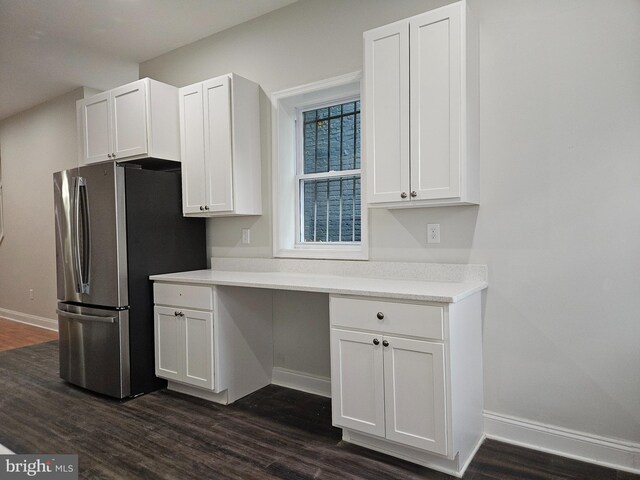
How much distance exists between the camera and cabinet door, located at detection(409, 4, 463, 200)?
215cm

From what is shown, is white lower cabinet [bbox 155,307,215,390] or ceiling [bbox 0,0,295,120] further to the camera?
ceiling [bbox 0,0,295,120]

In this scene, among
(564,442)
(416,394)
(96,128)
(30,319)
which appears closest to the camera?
(416,394)

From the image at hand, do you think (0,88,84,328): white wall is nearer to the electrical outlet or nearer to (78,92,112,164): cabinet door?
(78,92,112,164): cabinet door

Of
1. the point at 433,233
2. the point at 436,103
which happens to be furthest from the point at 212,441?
the point at 436,103

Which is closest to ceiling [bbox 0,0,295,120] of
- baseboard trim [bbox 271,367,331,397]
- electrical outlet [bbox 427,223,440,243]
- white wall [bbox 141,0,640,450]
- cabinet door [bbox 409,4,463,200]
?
cabinet door [bbox 409,4,463,200]

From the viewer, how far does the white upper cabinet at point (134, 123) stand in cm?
328

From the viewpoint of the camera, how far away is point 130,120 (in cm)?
338

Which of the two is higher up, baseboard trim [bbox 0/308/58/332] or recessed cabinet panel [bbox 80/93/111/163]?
recessed cabinet panel [bbox 80/93/111/163]

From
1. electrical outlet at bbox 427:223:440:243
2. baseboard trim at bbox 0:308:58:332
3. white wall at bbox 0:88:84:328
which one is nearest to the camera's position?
electrical outlet at bbox 427:223:440:243

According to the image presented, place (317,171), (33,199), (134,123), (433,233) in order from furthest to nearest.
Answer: (33,199)
(134,123)
(317,171)
(433,233)

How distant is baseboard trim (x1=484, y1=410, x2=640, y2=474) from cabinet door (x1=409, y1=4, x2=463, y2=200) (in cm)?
129

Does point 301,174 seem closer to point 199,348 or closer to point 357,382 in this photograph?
point 199,348

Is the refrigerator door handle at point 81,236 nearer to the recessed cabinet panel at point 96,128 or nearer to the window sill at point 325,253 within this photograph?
the recessed cabinet panel at point 96,128

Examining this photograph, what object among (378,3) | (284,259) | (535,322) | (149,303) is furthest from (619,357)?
(149,303)
